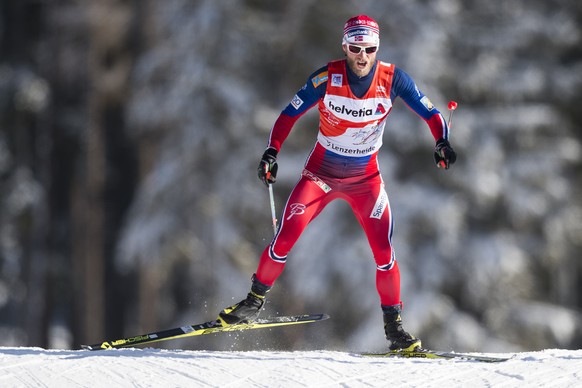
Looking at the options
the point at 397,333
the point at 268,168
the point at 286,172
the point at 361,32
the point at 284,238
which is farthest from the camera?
the point at 286,172

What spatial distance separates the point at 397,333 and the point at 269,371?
4.19 feet

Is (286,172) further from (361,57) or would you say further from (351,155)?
(361,57)

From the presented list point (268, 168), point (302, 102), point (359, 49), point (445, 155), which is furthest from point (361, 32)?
point (268, 168)

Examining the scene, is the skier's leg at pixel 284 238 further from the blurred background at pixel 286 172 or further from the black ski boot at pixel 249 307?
the blurred background at pixel 286 172

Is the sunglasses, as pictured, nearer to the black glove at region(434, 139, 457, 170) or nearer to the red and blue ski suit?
the red and blue ski suit

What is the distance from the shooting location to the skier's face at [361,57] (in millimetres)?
7770

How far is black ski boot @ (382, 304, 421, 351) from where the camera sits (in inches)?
325

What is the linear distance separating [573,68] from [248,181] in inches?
293

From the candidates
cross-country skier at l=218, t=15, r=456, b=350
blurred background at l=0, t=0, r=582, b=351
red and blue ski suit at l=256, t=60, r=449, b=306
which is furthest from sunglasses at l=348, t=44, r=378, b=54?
blurred background at l=0, t=0, r=582, b=351

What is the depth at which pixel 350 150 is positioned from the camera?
320 inches

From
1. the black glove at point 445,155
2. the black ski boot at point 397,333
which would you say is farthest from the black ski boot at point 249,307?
the black glove at point 445,155

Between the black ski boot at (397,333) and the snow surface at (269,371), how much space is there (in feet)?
1.31

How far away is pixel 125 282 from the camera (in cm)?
2506

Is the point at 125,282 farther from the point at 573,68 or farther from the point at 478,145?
the point at 573,68
